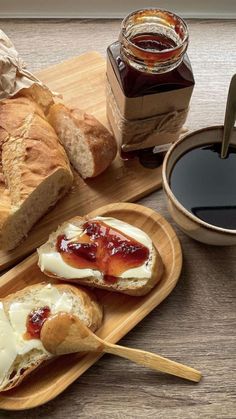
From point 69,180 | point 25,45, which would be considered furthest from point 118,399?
point 25,45

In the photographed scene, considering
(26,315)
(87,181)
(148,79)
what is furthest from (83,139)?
(26,315)

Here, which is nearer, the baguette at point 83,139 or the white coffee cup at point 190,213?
the white coffee cup at point 190,213

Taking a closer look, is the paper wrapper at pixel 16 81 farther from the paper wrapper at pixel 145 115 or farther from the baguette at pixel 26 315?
the baguette at pixel 26 315

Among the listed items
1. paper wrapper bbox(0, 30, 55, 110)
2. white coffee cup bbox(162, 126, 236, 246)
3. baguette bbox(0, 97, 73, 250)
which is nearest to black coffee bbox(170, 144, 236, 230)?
white coffee cup bbox(162, 126, 236, 246)

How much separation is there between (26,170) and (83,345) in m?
0.38

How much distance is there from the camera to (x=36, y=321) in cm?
104

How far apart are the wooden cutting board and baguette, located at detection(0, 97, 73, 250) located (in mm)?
28

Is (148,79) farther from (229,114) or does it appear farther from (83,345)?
(83,345)

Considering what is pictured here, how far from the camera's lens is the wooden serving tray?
3.33 ft

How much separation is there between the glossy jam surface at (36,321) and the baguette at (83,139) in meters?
0.36

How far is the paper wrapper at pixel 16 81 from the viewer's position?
1.28 meters

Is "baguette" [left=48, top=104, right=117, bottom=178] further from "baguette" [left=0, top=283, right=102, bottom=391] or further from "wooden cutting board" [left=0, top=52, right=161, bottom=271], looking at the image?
"baguette" [left=0, top=283, right=102, bottom=391]

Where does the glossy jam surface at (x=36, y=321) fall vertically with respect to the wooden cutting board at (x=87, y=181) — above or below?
below

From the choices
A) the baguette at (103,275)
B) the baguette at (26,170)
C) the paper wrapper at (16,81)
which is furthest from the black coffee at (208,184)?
the paper wrapper at (16,81)
